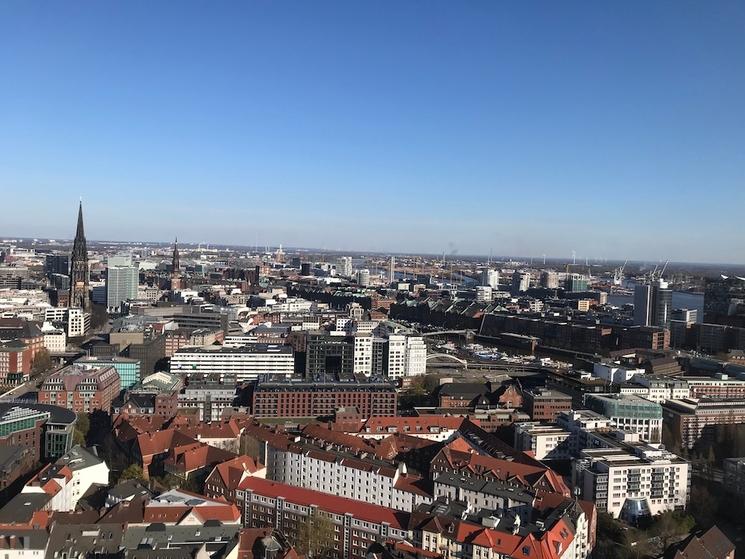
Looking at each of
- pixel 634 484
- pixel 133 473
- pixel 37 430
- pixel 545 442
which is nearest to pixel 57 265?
pixel 37 430

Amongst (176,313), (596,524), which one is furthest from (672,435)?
(176,313)

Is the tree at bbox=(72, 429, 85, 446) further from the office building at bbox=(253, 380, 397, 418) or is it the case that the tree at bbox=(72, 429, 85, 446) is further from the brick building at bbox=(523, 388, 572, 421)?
the brick building at bbox=(523, 388, 572, 421)

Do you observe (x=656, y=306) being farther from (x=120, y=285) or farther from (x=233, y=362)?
(x=120, y=285)

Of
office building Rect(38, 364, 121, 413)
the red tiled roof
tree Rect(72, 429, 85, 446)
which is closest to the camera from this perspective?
the red tiled roof

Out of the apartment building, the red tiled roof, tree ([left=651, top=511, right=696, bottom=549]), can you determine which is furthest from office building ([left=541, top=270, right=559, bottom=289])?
the apartment building

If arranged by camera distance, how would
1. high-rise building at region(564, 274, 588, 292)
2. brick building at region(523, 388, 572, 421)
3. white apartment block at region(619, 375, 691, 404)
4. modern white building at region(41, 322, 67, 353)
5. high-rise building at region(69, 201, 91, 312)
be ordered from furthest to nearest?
high-rise building at region(564, 274, 588, 292), high-rise building at region(69, 201, 91, 312), modern white building at region(41, 322, 67, 353), white apartment block at region(619, 375, 691, 404), brick building at region(523, 388, 572, 421)

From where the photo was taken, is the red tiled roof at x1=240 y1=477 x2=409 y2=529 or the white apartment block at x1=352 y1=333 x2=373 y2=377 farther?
the white apartment block at x1=352 y1=333 x2=373 y2=377

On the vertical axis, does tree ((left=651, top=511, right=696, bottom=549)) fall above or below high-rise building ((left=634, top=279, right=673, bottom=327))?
below
